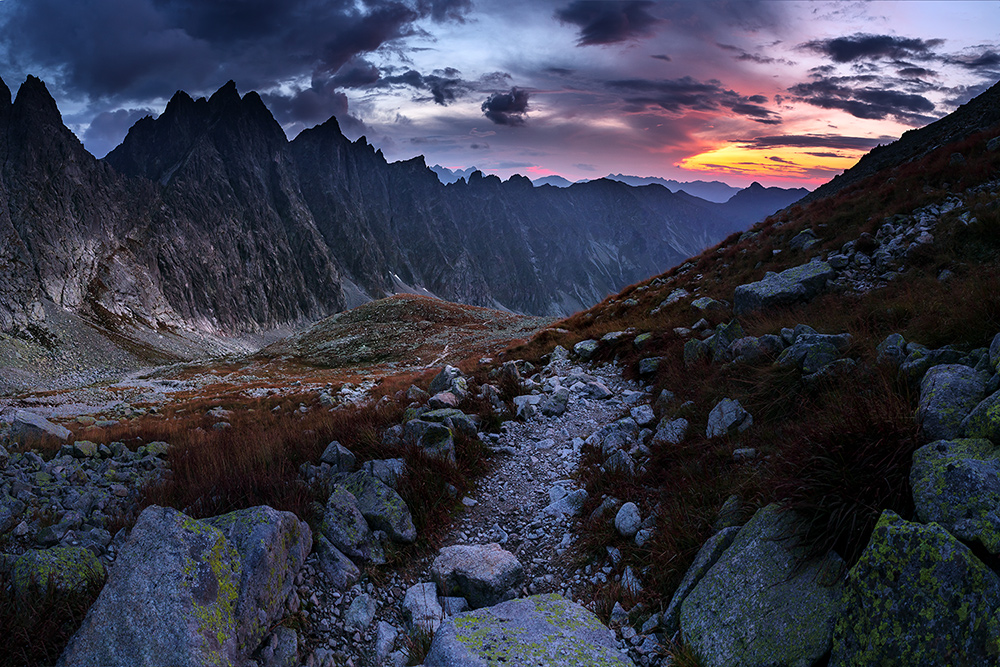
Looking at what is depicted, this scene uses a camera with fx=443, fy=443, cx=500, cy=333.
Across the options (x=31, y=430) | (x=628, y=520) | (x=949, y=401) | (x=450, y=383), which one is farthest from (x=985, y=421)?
(x=31, y=430)

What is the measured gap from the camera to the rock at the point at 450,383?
11242 millimetres

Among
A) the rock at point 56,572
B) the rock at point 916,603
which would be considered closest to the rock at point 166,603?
the rock at point 56,572

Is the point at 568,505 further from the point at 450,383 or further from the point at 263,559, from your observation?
the point at 450,383

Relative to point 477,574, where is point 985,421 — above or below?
above

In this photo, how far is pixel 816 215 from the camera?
21.5m

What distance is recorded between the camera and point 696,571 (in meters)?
4.53

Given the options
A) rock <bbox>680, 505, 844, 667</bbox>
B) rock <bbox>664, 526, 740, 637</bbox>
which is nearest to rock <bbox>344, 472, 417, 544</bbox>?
rock <bbox>664, 526, 740, 637</bbox>

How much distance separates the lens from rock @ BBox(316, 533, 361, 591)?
5180mm

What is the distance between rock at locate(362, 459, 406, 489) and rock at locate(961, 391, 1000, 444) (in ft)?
21.8

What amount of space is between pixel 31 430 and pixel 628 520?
45.4 ft

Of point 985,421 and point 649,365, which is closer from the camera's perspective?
point 985,421

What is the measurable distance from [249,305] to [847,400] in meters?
194

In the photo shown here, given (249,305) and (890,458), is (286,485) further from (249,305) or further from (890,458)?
(249,305)

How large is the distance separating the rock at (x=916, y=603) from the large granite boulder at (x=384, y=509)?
468cm
